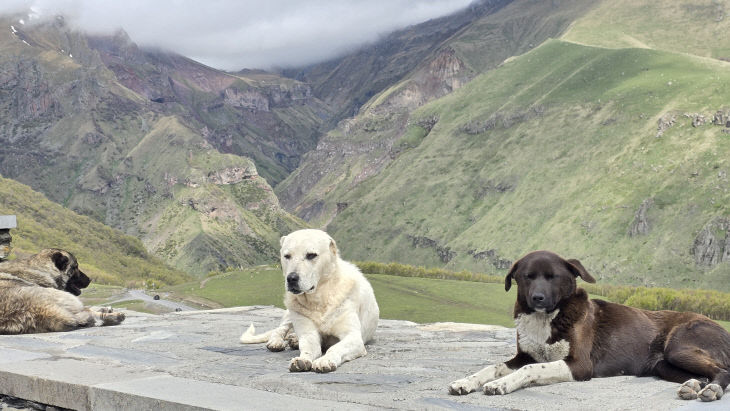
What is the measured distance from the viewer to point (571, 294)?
7566 mm

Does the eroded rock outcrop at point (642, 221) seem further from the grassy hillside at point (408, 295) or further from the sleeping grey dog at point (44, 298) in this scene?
the sleeping grey dog at point (44, 298)

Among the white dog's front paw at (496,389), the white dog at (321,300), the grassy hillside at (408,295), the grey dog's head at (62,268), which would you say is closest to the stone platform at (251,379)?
the white dog's front paw at (496,389)

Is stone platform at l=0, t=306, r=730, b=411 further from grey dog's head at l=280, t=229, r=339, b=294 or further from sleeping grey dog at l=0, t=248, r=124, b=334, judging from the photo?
grey dog's head at l=280, t=229, r=339, b=294

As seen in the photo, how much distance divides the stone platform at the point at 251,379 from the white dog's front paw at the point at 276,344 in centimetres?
12

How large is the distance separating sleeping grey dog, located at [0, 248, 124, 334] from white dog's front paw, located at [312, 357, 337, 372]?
653 cm

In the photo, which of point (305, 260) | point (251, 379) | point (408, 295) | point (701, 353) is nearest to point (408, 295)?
point (408, 295)

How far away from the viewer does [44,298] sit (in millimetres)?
12133

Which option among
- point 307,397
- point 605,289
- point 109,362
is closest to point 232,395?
point 307,397

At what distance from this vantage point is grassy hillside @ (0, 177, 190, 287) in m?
151

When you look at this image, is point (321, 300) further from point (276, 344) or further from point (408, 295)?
point (408, 295)

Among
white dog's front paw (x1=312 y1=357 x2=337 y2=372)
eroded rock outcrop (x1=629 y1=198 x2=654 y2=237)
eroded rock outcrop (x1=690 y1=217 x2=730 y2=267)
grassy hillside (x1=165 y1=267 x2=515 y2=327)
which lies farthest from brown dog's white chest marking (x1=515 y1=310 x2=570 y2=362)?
eroded rock outcrop (x1=629 y1=198 x2=654 y2=237)

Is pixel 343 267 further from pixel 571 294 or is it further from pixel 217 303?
pixel 217 303

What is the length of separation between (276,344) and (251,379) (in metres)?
2.64

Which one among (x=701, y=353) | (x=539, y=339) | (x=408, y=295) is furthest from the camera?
(x=408, y=295)
